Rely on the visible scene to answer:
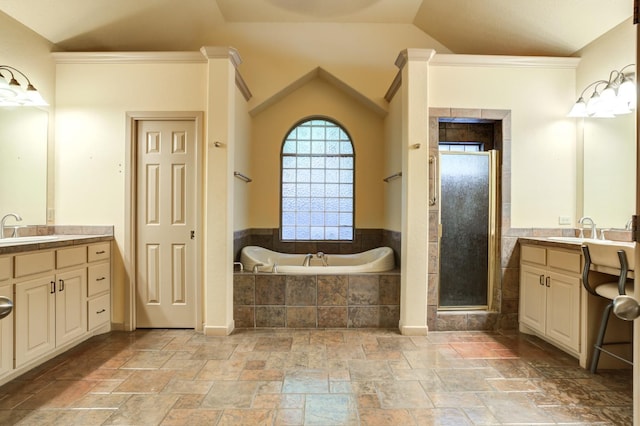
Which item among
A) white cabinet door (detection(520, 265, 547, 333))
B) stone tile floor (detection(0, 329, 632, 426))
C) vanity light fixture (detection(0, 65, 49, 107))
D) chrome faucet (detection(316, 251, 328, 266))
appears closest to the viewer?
stone tile floor (detection(0, 329, 632, 426))

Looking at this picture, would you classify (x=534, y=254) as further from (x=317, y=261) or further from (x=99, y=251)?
(x=99, y=251)

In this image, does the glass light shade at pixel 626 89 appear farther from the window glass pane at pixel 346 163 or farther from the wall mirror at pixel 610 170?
the window glass pane at pixel 346 163

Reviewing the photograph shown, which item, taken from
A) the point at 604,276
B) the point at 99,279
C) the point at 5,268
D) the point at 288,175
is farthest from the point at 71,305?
the point at 604,276

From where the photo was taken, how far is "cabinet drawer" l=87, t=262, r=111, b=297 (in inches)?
123

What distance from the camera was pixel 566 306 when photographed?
9.12 feet

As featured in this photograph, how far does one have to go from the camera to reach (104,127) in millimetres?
3439

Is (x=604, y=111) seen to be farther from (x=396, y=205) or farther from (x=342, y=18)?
(x=342, y=18)

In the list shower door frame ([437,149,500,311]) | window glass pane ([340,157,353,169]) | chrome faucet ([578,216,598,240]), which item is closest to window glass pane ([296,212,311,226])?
window glass pane ([340,157,353,169])

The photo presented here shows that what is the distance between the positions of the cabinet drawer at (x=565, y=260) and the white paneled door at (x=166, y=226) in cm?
319

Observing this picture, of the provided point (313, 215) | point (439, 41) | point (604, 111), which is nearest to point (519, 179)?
point (604, 111)

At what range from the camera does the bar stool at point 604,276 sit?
217cm

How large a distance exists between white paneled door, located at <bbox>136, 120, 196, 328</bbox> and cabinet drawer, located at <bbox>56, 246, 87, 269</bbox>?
0.50 metres

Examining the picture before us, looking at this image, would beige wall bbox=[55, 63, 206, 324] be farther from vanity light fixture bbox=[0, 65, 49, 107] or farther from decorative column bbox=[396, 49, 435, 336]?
decorative column bbox=[396, 49, 435, 336]

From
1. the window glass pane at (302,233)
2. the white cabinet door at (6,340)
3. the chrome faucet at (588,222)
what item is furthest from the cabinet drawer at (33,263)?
the chrome faucet at (588,222)
